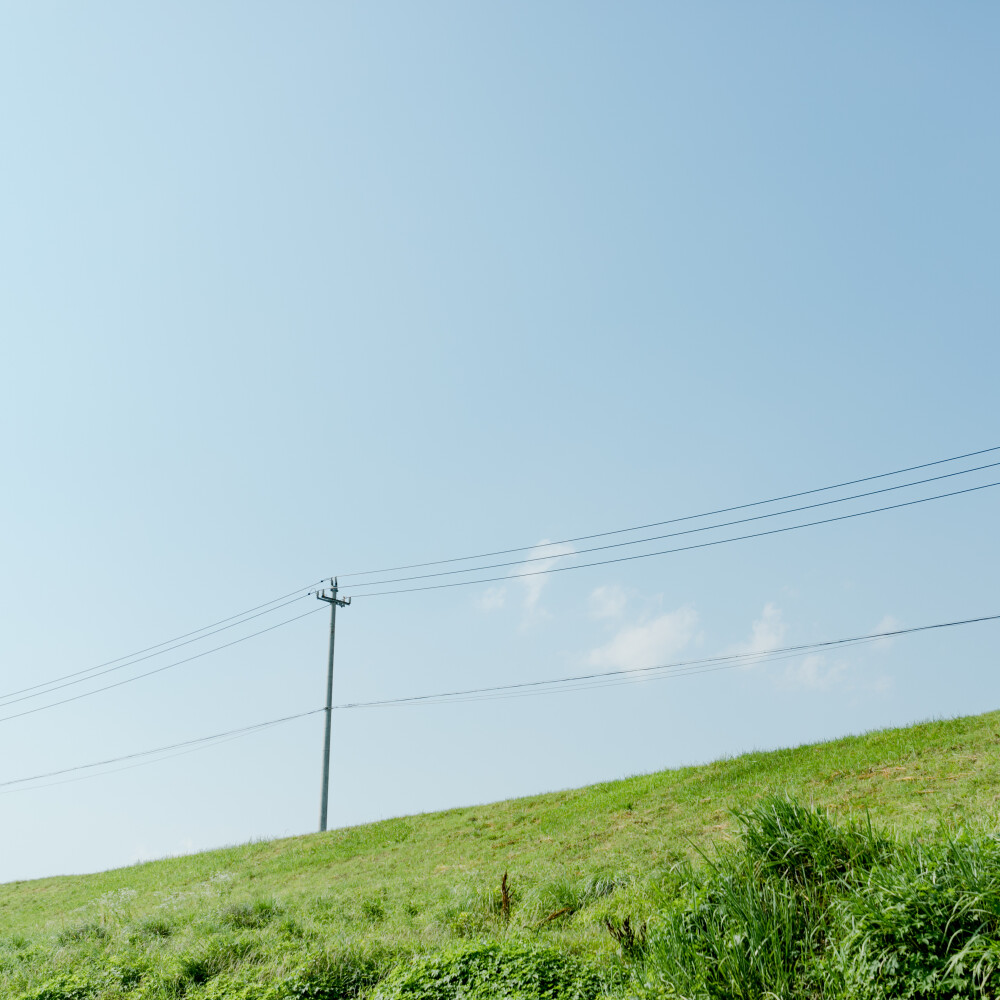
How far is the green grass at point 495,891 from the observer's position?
882 centimetres

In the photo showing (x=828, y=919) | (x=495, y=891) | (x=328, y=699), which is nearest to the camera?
(x=828, y=919)

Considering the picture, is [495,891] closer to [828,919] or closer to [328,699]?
[828,919]

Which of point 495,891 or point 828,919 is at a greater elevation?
point 828,919

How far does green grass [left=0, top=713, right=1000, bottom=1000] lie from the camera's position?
882 cm

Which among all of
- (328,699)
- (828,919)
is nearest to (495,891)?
(828,919)

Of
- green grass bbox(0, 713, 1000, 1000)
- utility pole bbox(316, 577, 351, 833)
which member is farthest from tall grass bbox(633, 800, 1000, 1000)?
utility pole bbox(316, 577, 351, 833)

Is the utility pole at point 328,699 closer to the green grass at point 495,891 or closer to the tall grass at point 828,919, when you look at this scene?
the green grass at point 495,891

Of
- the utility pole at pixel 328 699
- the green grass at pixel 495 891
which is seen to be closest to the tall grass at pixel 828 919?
the green grass at pixel 495 891

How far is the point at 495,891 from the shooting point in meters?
12.6

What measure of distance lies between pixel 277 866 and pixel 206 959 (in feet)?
49.0

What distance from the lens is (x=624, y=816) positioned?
2053cm

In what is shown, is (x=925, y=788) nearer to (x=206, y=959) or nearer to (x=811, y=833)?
(x=811, y=833)

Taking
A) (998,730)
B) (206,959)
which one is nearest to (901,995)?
(206,959)

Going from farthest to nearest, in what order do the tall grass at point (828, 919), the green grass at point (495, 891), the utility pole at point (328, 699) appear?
1. the utility pole at point (328, 699)
2. the green grass at point (495, 891)
3. the tall grass at point (828, 919)
